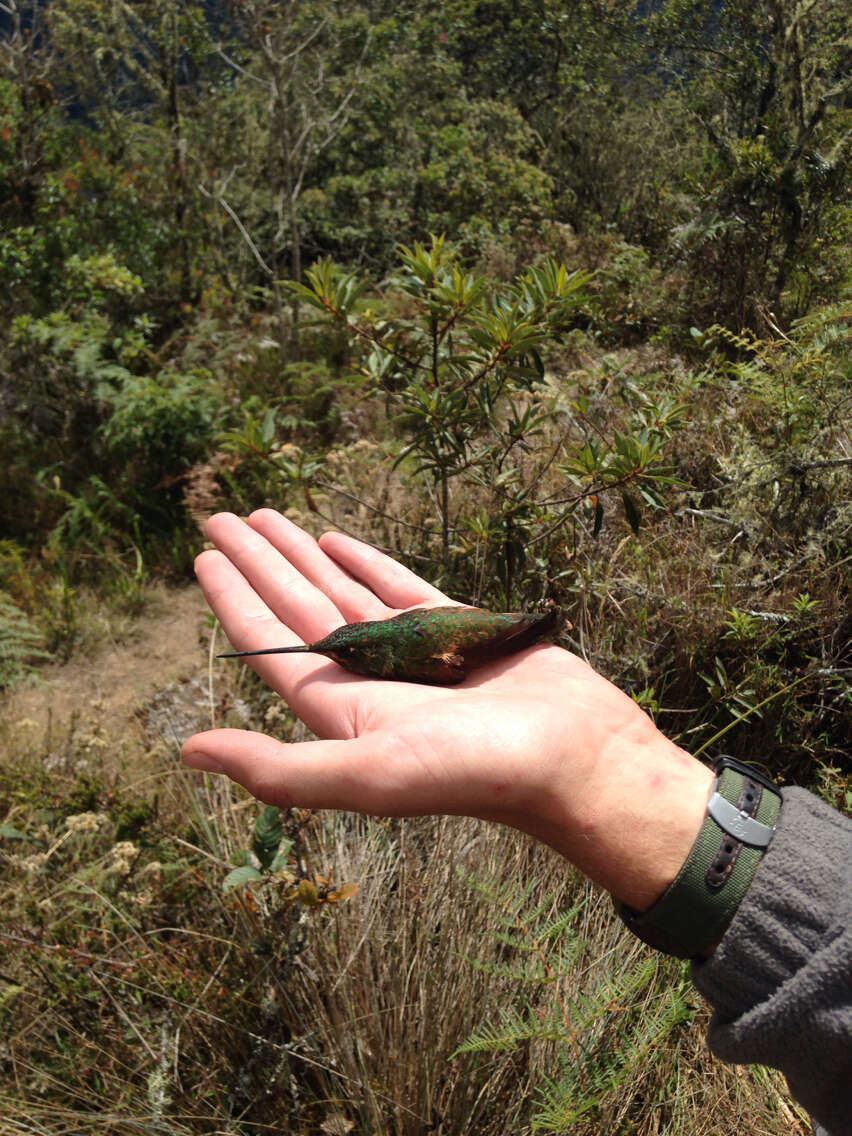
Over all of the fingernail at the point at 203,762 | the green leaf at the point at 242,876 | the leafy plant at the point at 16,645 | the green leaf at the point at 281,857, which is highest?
the fingernail at the point at 203,762

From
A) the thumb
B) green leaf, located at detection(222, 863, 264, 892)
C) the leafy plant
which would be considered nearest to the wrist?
the thumb

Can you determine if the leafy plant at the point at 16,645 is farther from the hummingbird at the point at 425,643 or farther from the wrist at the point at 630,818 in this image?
the wrist at the point at 630,818

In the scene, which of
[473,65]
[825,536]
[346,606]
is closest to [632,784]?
[346,606]

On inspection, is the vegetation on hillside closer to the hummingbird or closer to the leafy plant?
the leafy plant

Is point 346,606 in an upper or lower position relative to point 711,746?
upper

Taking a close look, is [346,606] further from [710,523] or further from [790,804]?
[710,523]

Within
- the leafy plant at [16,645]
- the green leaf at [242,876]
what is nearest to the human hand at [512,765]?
the green leaf at [242,876]

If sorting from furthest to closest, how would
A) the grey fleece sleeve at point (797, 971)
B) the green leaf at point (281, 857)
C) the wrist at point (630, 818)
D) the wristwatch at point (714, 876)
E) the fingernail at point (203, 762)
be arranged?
the green leaf at point (281, 857) < the fingernail at point (203, 762) < the wrist at point (630, 818) < the wristwatch at point (714, 876) < the grey fleece sleeve at point (797, 971)
